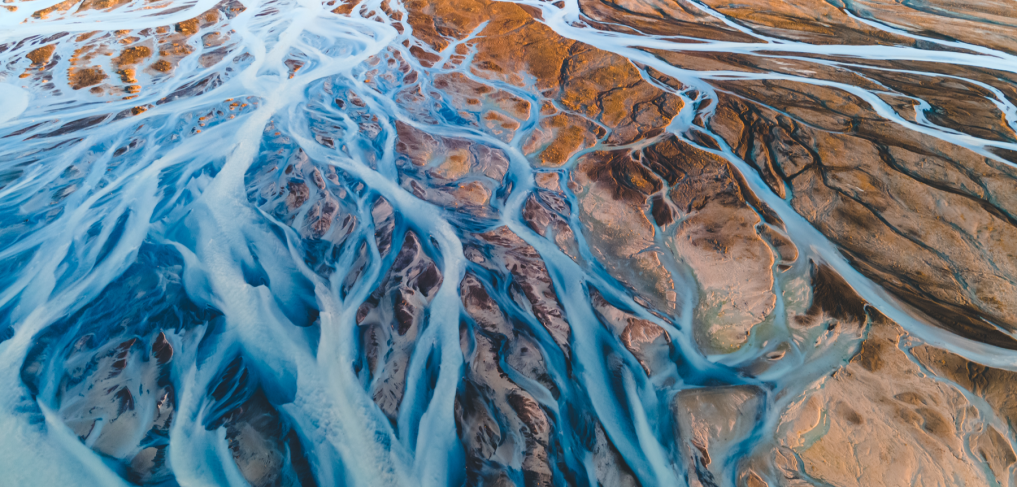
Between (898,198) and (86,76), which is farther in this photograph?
(86,76)

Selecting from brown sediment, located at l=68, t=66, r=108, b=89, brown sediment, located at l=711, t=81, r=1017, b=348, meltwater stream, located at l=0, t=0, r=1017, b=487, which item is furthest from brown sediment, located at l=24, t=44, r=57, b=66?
brown sediment, located at l=711, t=81, r=1017, b=348

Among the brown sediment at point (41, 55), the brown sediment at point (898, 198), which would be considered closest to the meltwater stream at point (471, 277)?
the brown sediment at point (898, 198)

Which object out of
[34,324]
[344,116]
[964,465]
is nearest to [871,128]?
[964,465]

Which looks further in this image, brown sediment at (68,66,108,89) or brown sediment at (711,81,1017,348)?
brown sediment at (68,66,108,89)

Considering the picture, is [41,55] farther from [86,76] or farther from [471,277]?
Result: [471,277]

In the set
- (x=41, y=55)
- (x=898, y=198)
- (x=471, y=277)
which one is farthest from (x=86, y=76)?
(x=898, y=198)

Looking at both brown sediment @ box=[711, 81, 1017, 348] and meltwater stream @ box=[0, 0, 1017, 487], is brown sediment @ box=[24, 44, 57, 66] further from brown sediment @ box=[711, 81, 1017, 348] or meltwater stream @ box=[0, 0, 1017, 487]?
brown sediment @ box=[711, 81, 1017, 348]

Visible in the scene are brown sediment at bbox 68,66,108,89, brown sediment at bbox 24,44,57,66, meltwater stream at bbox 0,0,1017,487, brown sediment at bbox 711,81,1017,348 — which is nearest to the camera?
meltwater stream at bbox 0,0,1017,487

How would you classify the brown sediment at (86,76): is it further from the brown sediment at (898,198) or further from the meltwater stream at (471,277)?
the brown sediment at (898,198)

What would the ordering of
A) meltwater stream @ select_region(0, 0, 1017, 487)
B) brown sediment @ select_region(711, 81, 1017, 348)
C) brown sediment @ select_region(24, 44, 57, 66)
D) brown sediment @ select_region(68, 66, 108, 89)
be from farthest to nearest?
1. brown sediment @ select_region(24, 44, 57, 66)
2. brown sediment @ select_region(68, 66, 108, 89)
3. brown sediment @ select_region(711, 81, 1017, 348)
4. meltwater stream @ select_region(0, 0, 1017, 487)
